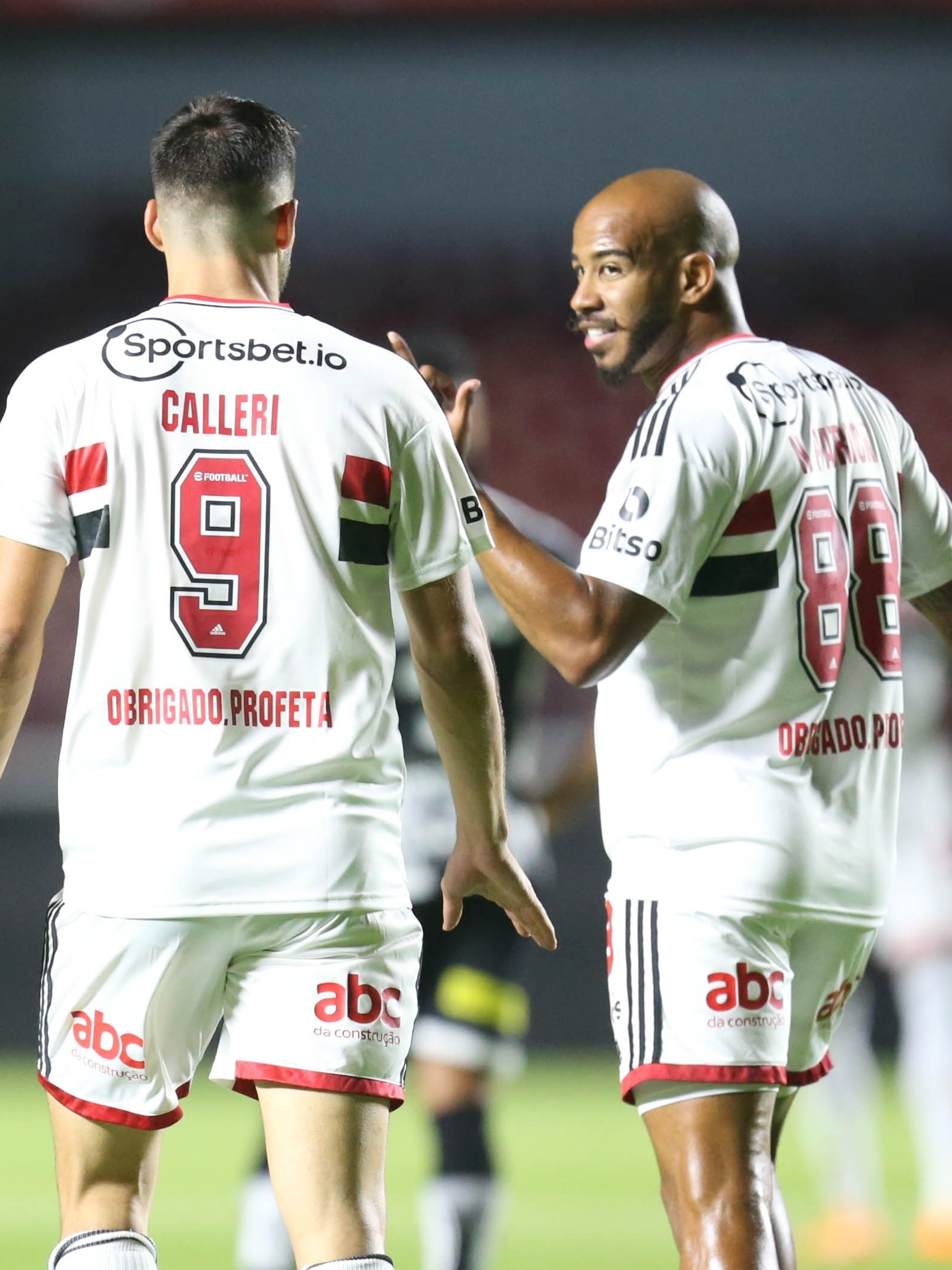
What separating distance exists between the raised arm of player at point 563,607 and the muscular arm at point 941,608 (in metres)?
0.71

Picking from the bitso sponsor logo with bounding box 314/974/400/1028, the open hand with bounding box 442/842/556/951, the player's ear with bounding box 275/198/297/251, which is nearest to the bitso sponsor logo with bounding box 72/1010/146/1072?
the bitso sponsor logo with bounding box 314/974/400/1028

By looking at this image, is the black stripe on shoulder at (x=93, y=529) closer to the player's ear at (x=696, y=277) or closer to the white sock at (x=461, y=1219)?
the player's ear at (x=696, y=277)

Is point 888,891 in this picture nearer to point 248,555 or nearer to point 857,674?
point 857,674

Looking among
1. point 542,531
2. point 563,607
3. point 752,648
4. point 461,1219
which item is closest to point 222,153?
point 563,607

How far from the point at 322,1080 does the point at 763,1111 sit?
666mm

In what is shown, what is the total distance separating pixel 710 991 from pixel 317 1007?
0.59 metres

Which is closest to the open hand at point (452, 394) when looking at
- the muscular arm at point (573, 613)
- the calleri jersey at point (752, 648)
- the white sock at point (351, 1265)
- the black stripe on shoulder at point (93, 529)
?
the muscular arm at point (573, 613)

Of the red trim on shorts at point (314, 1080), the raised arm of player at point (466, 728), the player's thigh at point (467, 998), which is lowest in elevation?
the player's thigh at point (467, 998)

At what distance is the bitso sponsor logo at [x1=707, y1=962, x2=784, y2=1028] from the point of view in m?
2.62

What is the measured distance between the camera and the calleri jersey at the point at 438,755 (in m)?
4.35

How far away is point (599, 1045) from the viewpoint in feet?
28.2

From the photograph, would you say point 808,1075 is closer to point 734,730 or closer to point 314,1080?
point 734,730

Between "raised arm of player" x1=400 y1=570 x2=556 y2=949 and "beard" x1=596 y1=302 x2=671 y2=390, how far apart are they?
65cm

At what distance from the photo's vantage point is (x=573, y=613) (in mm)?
2650
